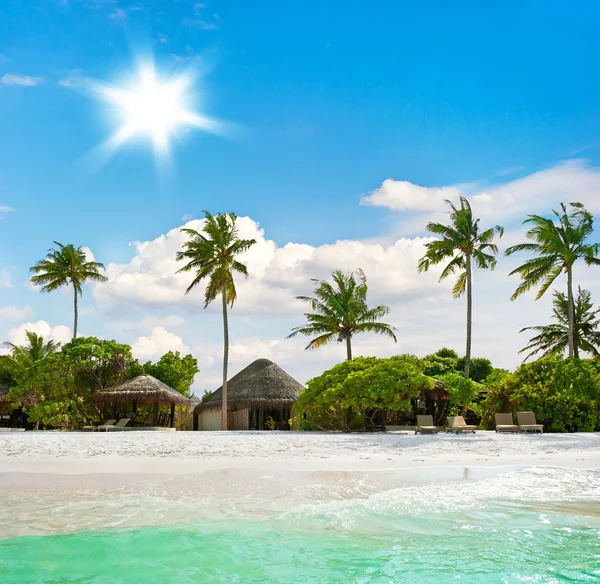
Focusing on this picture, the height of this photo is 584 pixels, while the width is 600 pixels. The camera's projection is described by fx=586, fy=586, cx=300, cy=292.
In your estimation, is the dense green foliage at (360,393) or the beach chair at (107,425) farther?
the beach chair at (107,425)

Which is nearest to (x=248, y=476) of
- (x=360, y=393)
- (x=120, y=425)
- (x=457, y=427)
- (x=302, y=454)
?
(x=302, y=454)

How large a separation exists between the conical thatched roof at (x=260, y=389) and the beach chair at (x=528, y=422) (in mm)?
10549

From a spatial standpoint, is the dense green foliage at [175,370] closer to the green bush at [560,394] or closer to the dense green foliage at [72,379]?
the dense green foliage at [72,379]

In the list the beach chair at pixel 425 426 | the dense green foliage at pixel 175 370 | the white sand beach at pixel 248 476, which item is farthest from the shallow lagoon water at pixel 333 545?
the dense green foliage at pixel 175 370

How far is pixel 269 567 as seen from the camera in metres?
4.59

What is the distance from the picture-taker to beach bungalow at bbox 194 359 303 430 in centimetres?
2522

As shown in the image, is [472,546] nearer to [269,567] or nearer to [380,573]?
[380,573]

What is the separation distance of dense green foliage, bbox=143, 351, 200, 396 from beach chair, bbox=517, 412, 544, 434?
16257 mm

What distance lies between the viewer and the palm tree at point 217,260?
24562 millimetres

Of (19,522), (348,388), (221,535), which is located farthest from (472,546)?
(348,388)

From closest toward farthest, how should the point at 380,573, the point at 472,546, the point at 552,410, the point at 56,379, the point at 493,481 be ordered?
the point at 380,573, the point at 472,546, the point at 493,481, the point at 552,410, the point at 56,379

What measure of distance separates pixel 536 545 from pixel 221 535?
2744mm

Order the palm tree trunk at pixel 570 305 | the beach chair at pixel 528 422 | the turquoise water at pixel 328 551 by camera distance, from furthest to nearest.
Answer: the palm tree trunk at pixel 570 305, the beach chair at pixel 528 422, the turquoise water at pixel 328 551

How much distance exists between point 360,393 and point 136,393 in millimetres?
9712
